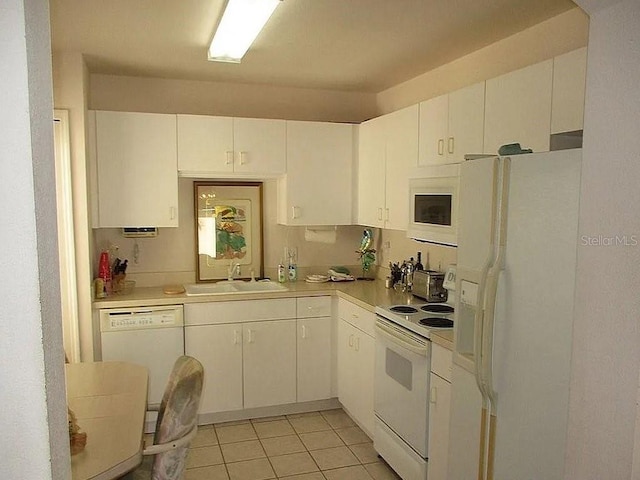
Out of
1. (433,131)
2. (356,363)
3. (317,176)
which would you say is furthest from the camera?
(317,176)

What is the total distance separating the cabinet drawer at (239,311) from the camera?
368 cm

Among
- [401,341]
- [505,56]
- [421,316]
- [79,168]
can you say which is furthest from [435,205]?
[79,168]

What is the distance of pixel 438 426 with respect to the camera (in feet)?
8.49

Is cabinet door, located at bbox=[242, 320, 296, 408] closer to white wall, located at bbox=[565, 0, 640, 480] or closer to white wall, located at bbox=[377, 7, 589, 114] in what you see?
white wall, located at bbox=[377, 7, 589, 114]

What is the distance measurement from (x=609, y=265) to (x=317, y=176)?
2888 mm

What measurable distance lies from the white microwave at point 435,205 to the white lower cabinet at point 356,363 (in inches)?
26.5

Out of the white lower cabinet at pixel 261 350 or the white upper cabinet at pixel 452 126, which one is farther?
the white lower cabinet at pixel 261 350

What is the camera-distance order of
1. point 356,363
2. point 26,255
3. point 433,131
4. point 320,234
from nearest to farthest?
1. point 26,255
2. point 433,131
3. point 356,363
4. point 320,234

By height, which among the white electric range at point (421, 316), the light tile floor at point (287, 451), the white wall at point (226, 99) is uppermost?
the white wall at point (226, 99)

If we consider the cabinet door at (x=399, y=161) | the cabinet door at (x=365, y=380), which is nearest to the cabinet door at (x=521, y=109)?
the cabinet door at (x=399, y=161)

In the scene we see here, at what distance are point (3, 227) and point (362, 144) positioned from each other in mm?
3424

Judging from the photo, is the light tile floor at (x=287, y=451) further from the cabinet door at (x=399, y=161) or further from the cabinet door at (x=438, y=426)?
the cabinet door at (x=399, y=161)

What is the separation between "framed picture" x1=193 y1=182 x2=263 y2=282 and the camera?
164 inches

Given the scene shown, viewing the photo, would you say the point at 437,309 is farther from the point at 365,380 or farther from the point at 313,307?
the point at 313,307
